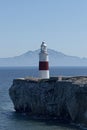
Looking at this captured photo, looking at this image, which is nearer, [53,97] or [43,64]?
[53,97]

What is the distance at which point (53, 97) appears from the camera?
53.1 meters

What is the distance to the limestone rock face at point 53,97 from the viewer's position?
1906 inches

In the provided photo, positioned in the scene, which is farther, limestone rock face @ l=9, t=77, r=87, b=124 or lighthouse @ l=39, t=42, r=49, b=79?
lighthouse @ l=39, t=42, r=49, b=79

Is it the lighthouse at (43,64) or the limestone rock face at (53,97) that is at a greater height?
the lighthouse at (43,64)

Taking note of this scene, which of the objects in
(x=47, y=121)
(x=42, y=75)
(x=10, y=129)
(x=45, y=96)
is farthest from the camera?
(x=42, y=75)

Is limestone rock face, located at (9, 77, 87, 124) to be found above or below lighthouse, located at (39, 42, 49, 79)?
below

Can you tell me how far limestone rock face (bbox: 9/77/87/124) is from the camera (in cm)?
4841

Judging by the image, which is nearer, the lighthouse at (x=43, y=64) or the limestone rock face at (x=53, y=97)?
the limestone rock face at (x=53, y=97)

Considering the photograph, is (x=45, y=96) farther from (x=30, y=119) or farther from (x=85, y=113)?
(x=85, y=113)

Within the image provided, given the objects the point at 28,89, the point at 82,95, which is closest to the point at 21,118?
the point at 28,89

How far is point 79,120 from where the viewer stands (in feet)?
159

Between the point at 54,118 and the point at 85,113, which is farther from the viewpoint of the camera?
the point at 54,118

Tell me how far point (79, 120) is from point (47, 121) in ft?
13.3

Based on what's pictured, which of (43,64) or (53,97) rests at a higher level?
(43,64)
